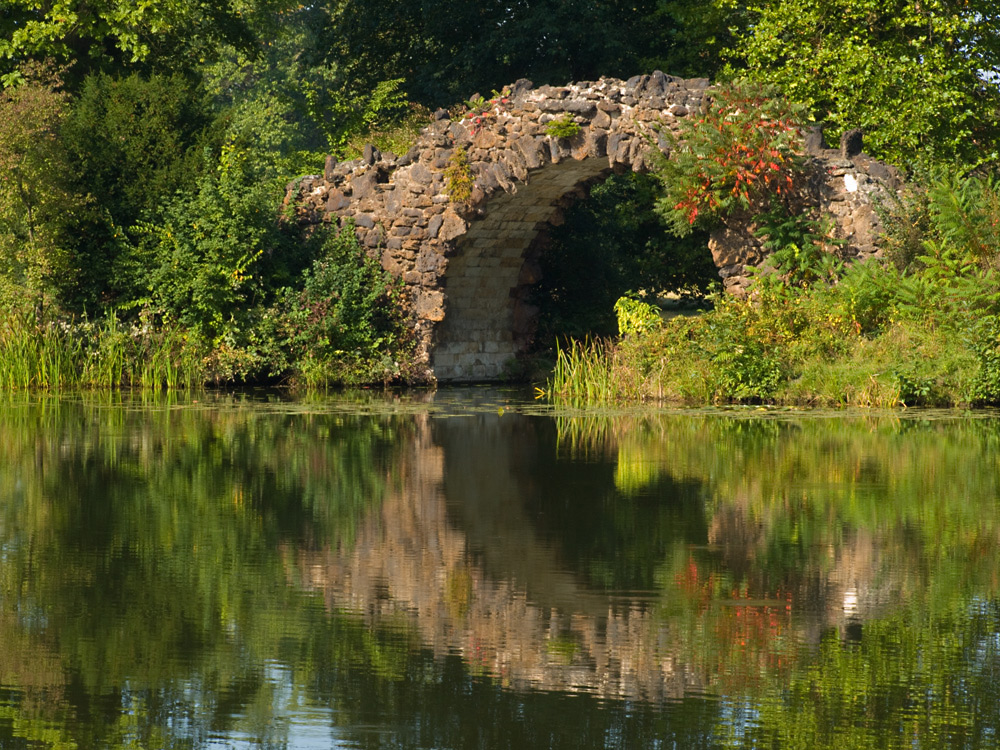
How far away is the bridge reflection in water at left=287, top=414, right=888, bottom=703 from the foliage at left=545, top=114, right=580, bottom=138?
400 inches

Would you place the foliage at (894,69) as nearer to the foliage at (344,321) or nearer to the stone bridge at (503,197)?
the stone bridge at (503,197)

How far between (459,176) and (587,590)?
46.9ft

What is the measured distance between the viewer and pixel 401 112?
95.7 feet

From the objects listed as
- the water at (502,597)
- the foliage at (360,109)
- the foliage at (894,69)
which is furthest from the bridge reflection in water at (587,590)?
the foliage at (360,109)

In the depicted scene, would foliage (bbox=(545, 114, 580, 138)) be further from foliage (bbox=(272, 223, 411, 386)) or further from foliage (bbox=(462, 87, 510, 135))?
foliage (bbox=(272, 223, 411, 386))

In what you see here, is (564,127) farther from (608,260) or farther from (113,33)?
(113,33)

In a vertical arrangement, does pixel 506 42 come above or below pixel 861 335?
above

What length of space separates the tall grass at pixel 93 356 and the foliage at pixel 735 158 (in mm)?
7038

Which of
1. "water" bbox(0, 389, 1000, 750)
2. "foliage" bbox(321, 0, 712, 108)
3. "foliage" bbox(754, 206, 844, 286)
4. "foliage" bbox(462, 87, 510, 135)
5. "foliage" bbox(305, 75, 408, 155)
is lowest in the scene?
"water" bbox(0, 389, 1000, 750)

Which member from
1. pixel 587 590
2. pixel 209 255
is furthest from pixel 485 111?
pixel 587 590

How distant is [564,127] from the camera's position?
19172 mm

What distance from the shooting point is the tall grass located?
760 inches

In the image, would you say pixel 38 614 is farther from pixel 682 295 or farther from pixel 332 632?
pixel 682 295

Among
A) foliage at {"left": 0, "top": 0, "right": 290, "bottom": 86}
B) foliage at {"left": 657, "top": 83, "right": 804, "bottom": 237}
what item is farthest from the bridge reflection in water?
foliage at {"left": 0, "top": 0, "right": 290, "bottom": 86}
